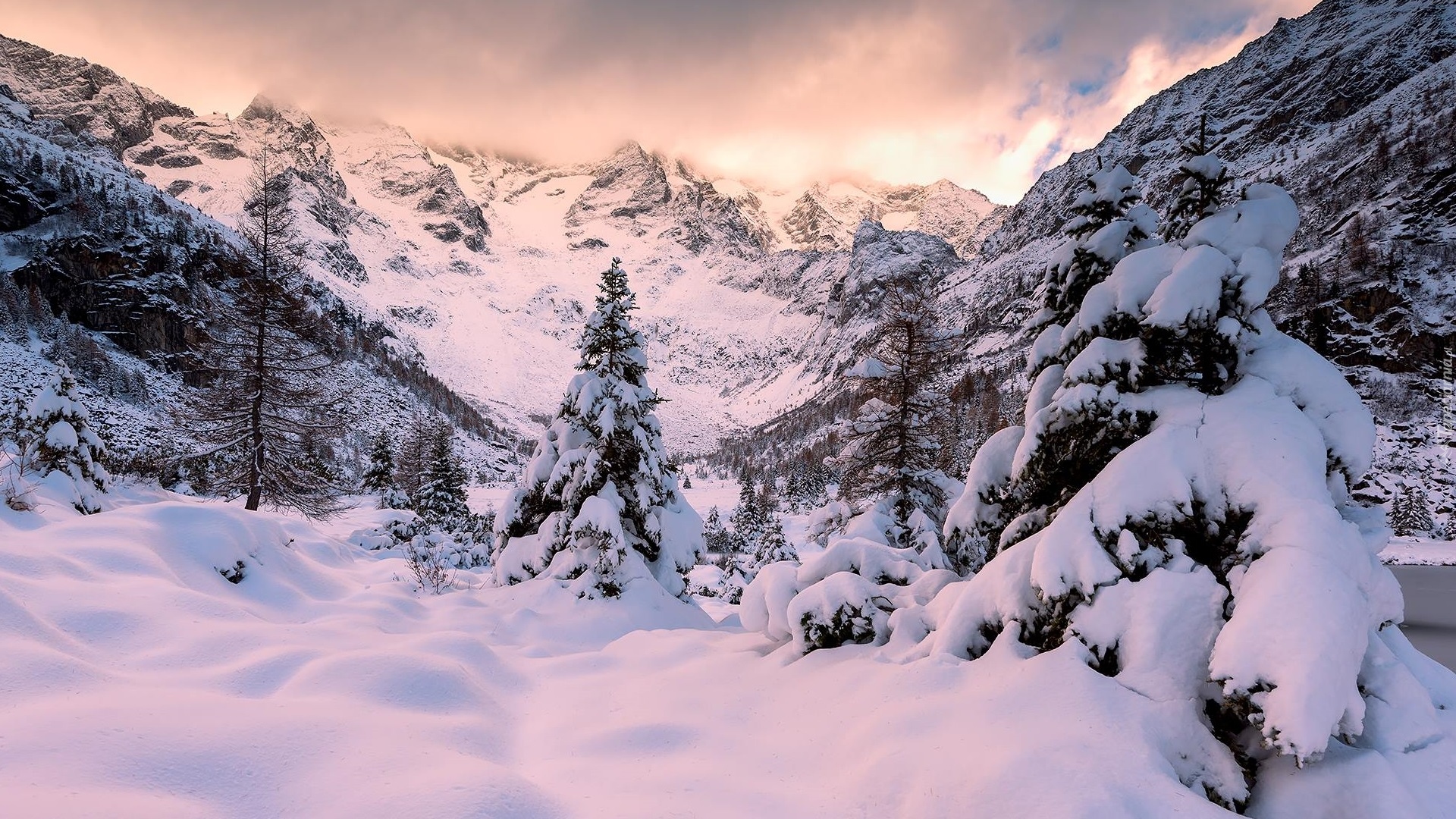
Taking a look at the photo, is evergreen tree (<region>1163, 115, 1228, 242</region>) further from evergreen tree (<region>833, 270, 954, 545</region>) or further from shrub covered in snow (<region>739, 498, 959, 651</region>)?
evergreen tree (<region>833, 270, 954, 545</region>)

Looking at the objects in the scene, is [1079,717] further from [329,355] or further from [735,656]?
[329,355]

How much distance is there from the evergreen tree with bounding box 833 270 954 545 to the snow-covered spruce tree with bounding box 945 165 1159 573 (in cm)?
684

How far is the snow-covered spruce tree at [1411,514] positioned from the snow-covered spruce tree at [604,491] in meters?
57.7

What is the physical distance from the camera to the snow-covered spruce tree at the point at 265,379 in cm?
1576

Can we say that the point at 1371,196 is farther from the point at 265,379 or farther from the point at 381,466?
the point at 265,379

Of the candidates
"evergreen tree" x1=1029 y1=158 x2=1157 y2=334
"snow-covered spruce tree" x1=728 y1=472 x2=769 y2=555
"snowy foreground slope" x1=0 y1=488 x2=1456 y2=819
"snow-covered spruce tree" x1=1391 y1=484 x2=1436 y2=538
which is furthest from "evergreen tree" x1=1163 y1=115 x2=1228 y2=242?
"snow-covered spruce tree" x1=1391 y1=484 x2=1436 y2=538

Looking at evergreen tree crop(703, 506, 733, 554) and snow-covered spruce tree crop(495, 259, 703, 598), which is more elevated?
snow-covered spruce tree crop(495, 259, 703, 598)

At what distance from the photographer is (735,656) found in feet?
24.1

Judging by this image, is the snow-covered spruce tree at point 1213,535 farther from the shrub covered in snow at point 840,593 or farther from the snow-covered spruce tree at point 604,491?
the snow-covered spruce tree at point 604,491

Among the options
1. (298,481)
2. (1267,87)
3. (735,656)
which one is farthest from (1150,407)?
(1267,87)

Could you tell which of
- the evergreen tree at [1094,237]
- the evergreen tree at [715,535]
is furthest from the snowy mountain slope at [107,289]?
the evergreen tree at [1094,237]

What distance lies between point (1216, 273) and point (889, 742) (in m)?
5.12

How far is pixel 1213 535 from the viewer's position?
4.54m

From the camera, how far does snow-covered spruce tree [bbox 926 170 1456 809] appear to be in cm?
355
